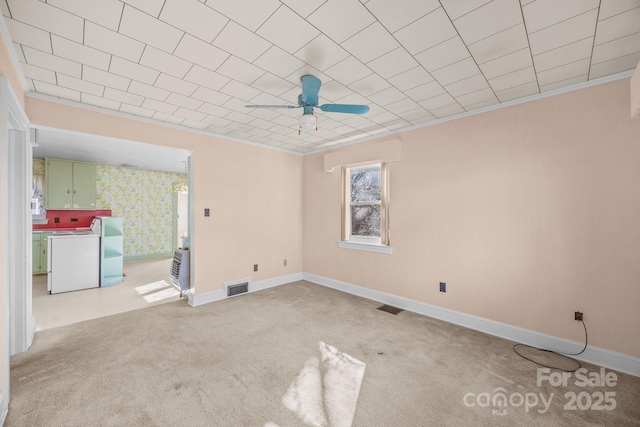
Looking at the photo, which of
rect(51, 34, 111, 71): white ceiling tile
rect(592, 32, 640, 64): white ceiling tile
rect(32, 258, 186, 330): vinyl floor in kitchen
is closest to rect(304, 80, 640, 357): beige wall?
rect(592, 32, 640, 64): white ceiling tile

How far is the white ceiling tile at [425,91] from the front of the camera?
2.48 metres

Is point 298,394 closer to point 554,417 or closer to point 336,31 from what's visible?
point 554,417

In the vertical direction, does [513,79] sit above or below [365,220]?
above

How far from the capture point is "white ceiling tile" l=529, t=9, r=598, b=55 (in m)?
1.64

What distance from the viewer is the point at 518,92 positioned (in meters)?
2.61

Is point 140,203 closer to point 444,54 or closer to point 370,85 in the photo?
point 370,85

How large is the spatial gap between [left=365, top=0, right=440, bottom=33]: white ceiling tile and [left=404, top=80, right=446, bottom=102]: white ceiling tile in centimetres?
91

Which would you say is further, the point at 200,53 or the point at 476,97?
the point at 476,97

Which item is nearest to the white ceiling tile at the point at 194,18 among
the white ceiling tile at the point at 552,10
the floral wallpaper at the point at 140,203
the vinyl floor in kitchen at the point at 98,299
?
the white ceiling tile at the point at 552,10

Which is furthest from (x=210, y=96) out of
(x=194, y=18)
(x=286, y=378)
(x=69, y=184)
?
(x=69, y=184)

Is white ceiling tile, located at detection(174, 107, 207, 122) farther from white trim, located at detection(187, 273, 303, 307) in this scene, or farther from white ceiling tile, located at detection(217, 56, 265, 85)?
white trim, located at detection(187, 273, 303, 307)

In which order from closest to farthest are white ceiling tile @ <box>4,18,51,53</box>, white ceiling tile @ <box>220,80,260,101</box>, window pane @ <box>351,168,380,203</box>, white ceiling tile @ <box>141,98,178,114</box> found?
1. white ceiling tile @ <box>4,18,51,53</box>
2. white ceiling tile @ <box>220,80,260,101</box>
3. white ceiling tile @ <box>141,98,178,114</box>
4. window pane @ <box>351,168,380,203</box>

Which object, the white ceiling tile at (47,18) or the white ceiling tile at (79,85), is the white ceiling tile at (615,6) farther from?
the white ceiling tile at (79,85)

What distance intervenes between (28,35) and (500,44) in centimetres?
329
